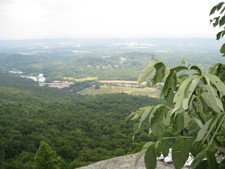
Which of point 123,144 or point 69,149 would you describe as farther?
point 123,144

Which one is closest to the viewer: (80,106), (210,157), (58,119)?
(210,157)

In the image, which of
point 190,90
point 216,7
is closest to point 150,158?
point 190,90

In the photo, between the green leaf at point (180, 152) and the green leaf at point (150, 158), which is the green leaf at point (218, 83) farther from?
the green leaf at point (150, 158)

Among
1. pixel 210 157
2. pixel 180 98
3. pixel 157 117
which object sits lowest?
pixel 210 157

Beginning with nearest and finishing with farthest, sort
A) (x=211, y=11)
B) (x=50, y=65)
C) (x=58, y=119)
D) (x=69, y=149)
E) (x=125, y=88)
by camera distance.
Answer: (x=211, y=11)
(x=69, y=149)
(x=58, y=119)
(x=125, y=88)
(x=50, y=65)

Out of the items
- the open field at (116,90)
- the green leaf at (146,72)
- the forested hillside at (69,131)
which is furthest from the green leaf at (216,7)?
the open field at (116,90)

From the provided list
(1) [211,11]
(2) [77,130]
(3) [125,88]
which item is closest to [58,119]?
(2) [77,130]

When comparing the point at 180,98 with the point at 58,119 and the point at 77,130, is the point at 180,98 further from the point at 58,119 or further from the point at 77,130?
the point at 58,119
